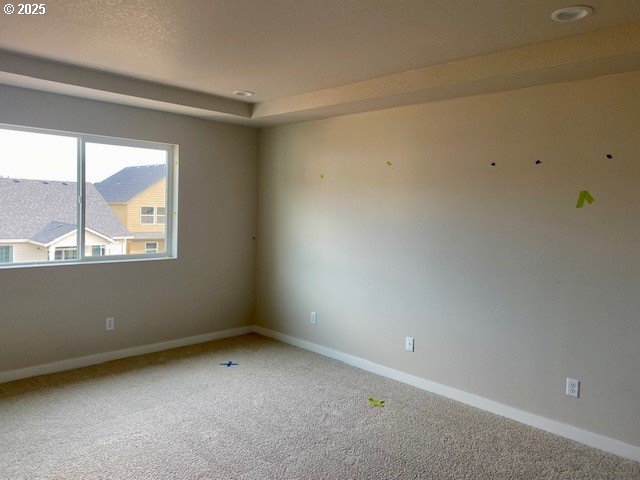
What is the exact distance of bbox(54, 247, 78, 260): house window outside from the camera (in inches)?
156

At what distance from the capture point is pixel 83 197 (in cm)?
405

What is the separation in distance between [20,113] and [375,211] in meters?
2.84

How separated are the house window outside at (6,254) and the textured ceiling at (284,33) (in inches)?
58.1

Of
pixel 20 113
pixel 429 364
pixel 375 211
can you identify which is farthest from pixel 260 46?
pixel 429 364

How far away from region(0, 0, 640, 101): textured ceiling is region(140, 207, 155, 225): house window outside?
1.43 metres

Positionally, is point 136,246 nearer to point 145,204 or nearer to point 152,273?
point 152,273

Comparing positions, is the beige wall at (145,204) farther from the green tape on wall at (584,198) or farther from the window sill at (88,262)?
Result: the green tape on wall at (584,198)

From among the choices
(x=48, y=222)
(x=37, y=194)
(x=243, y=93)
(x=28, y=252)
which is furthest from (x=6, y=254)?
(x=243, y=93)

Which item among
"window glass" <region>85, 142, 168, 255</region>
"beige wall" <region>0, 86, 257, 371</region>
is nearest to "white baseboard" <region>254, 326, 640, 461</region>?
"beige wall" <region>0, 86, 257, 371</region>

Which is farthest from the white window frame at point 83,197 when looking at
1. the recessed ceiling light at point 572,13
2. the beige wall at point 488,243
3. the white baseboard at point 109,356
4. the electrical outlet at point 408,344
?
the recessed ceiling light at point 572,13

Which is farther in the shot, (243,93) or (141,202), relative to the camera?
(141,202)

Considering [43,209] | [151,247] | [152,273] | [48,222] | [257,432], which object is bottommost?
[257,432]

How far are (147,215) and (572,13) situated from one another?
370cm

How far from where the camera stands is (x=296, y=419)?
3.19 meters
